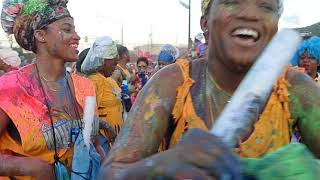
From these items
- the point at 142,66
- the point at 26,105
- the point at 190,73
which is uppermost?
the point at 190,73

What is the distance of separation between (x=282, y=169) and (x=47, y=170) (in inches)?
81.8

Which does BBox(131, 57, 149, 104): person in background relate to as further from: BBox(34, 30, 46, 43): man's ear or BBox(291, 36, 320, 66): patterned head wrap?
BBox(34, 30, 46, 43): man's ear

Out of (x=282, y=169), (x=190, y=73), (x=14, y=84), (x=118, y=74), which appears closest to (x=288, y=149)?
(x=282, y=169)

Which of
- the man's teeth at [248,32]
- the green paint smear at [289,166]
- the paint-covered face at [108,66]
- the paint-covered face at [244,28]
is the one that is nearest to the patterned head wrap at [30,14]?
the paint-covered face at [244,28]

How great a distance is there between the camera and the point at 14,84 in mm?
3279

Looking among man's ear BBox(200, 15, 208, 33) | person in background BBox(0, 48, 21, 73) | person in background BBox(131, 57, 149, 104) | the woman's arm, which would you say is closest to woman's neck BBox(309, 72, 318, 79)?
the woman's arm

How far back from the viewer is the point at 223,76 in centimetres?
204

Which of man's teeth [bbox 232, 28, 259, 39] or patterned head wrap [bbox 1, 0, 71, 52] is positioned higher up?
man's teeth [bbox 232, 28, 259, 39]

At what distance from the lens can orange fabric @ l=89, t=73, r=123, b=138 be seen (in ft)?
20.2

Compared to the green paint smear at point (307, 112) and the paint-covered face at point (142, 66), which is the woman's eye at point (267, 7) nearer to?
the green paint smear at point (307, 112)

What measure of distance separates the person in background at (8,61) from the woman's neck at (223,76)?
5584 millimetres

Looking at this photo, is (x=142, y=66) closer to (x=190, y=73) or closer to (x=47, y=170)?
(x=47, y=170)

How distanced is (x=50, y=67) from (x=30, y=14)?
42cm

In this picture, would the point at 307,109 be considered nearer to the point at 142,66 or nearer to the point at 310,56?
the point at 310,56
